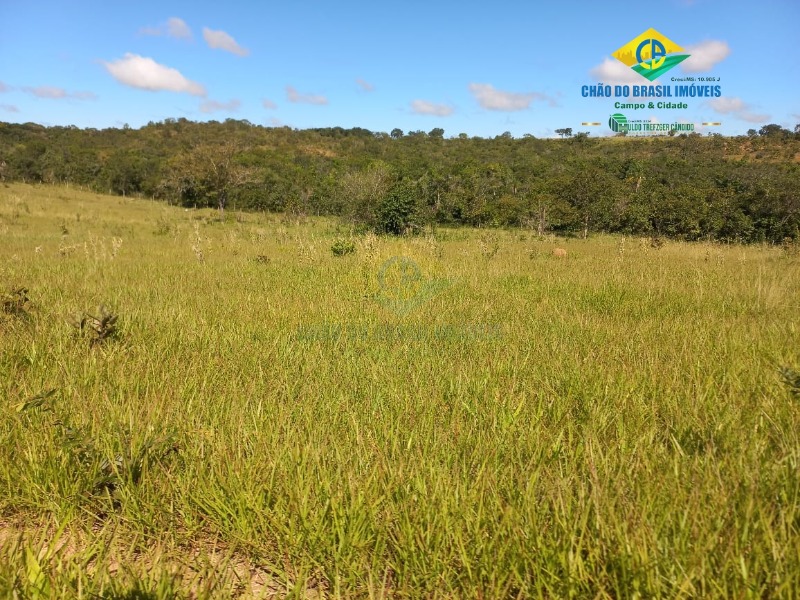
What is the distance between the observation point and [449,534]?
1368mm

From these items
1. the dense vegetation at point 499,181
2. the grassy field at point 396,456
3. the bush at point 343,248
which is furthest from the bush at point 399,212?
the grassy field at point 396,456

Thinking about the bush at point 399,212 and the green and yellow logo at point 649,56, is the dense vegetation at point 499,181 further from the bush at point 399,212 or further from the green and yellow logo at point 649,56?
the green and yellow logo at point 649,56

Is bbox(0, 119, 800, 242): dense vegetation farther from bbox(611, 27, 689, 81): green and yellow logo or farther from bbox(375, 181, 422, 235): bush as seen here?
bbox(611, 27, 689, 81): green and yellow logo

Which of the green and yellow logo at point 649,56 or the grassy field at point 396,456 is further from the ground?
the green and yellow logo at point 649,56

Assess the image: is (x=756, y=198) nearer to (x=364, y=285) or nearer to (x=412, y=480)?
(x=364, y=285)

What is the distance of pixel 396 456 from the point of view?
69.9 inches

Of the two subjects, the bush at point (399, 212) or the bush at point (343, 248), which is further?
the bush at point (399, 212)

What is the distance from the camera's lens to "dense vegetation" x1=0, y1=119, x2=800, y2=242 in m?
24.5

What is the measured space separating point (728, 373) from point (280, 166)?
1988 inches

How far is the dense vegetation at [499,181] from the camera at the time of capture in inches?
963

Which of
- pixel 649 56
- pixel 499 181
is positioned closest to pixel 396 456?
pixel 649 56

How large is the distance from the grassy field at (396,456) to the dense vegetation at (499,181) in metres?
13.8

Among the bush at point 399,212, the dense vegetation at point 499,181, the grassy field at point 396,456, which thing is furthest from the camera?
the dense vegetation at point 499,181

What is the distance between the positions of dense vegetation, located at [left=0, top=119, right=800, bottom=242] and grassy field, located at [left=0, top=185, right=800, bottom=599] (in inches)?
545
